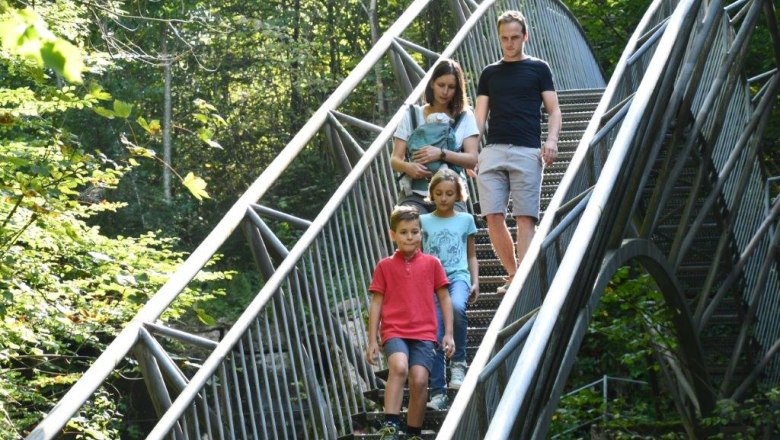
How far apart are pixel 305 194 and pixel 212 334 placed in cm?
791

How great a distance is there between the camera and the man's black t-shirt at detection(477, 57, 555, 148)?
786 centimetres

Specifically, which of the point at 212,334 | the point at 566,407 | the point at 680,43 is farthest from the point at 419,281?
the point at 212,334

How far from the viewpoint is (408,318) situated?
6.38 meters

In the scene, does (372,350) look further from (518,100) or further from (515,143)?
(518,100)

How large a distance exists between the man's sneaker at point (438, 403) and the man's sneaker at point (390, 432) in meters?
0.27

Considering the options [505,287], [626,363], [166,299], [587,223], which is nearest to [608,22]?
[626,363]

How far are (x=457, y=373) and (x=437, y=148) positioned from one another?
1.37m

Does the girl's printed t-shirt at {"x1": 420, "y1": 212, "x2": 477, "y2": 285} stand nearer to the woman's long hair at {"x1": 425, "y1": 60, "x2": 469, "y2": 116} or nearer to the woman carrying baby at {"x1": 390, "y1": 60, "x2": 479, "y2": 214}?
the woman carrying baby at {"x1": 390, "y1": 60, "x2": 479, "y2": 214}

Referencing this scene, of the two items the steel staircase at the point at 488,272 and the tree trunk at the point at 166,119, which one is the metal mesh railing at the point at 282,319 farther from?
the tree trunk at the point at 166,119

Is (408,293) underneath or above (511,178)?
underneath

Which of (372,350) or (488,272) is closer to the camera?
(372,350)

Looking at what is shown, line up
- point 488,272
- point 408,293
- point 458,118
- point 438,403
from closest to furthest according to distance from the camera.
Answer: point 408,293, point 438,403, point 458,118, point 488,272

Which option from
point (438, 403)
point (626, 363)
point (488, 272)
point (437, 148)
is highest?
point (437, 148)

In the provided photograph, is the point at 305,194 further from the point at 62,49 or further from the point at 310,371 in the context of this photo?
the point at 62,49
